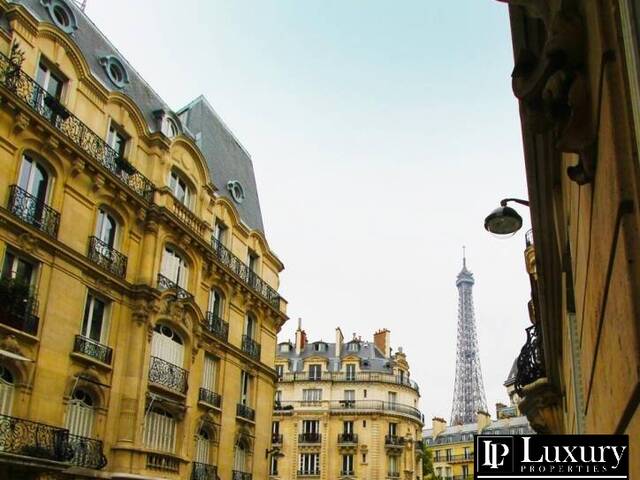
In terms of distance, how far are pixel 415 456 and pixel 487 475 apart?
206ft

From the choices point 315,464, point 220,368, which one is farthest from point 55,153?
point 315,464

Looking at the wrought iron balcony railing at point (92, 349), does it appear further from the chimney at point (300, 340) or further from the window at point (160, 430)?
the chimney at point (300, 340)

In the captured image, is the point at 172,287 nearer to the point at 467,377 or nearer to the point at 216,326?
the point at 216,326

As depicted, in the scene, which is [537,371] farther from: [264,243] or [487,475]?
[264,243]

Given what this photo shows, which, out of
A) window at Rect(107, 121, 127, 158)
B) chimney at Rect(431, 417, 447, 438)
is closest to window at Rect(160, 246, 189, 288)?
window at Rect(107, 121, 127, 158)

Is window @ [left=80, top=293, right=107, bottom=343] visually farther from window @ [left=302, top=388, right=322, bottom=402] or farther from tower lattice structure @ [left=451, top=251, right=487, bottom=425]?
tower lattice structure @ [left=451, top=251, right=487, bottom=425]

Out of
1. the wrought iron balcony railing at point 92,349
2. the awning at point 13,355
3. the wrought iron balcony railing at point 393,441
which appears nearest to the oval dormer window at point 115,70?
the wrought iron balcony railing at point 92,349

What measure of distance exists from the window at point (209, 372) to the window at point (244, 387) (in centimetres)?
232

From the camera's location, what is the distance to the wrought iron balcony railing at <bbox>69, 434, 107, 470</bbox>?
19.0 meters

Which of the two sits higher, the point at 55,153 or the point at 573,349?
the point at 55,153

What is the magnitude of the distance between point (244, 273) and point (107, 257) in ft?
28.6

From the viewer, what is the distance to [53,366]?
18.7 m

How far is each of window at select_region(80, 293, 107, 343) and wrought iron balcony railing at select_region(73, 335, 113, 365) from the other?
217 mm

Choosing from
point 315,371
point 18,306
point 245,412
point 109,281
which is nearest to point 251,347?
point 245,412
